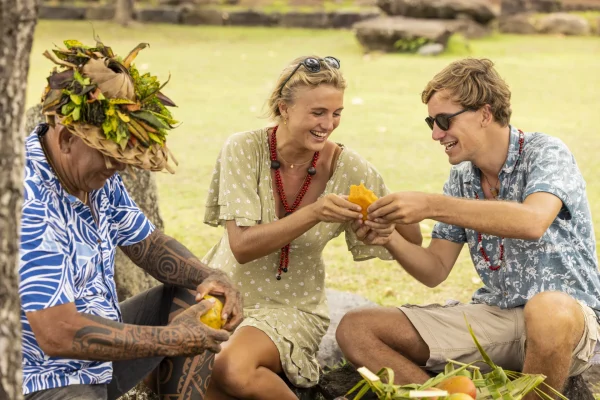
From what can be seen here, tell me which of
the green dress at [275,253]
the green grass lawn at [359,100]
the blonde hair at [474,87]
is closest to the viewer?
the blonde hair at [474,87]

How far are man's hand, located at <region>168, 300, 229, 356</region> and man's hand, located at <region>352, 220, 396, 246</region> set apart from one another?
1026 mm

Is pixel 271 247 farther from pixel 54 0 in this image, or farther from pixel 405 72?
pixel 54 0

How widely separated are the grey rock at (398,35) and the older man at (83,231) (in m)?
15.9

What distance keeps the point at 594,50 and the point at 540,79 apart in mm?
4352

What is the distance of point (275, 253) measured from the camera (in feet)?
15.6

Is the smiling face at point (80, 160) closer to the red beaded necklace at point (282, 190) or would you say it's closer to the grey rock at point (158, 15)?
the red beaded necklace at point (282, 190)

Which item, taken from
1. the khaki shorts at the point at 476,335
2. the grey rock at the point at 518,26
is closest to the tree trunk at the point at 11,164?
the khaki shorts at the point at 476,335

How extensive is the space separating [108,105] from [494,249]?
2.13 m

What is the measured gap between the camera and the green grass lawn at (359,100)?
25.8 feet

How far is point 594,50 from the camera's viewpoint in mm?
19594

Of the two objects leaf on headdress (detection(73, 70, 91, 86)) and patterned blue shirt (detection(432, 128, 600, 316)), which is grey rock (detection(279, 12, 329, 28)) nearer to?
patterned blue shirt (detection(432, 128, 600, 316))

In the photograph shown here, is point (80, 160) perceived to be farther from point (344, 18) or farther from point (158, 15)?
point (158, 15)

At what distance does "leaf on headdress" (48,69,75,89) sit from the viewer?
359 cm

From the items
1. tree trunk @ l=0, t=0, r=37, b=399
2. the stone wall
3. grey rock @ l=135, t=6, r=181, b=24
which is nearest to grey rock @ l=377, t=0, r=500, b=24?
the stone wall
